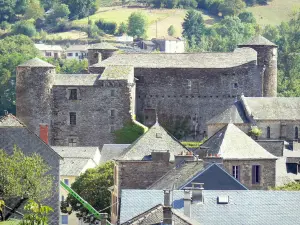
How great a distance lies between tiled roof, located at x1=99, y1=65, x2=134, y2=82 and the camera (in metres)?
107

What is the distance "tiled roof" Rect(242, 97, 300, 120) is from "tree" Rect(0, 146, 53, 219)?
38.9 meters

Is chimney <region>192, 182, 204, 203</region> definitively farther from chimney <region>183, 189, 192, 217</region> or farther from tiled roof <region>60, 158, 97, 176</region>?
tiled roof <region>60, 158, 97, 176</region>

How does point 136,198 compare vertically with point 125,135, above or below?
above

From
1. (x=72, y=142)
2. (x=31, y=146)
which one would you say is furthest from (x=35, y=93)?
(x=31, y=146)

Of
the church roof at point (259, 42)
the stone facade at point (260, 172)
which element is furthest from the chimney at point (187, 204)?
the church roof at point (259, 42)

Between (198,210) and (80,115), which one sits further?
(80,115)

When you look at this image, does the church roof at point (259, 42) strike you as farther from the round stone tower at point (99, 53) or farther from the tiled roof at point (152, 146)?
the tiled roof at point (152, 146)

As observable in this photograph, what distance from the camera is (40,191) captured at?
59.6 metres

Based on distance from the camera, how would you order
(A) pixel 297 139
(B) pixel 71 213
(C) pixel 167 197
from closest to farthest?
1. (C) pixel 167 197
2. (B) pixel 71 213
3. (A) pixel 297 139

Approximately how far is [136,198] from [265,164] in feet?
57.8

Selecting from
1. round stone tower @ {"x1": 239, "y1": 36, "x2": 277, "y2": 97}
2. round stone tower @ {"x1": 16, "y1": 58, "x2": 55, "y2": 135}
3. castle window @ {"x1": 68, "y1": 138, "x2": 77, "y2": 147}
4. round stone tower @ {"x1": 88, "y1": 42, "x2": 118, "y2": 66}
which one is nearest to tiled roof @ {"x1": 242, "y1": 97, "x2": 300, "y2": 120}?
round stone tower @ {"x1": 239, "y1": 36, "x2": 277, "y2": 97}

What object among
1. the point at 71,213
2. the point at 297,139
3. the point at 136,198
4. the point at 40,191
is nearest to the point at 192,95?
the point at 297,139

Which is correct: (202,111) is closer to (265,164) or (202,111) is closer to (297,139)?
(297,139)

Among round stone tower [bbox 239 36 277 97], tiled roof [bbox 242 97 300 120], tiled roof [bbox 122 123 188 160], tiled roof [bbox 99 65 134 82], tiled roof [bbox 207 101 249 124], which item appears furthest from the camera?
round stone tower [bbox 239 36 277 97]
